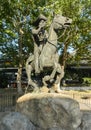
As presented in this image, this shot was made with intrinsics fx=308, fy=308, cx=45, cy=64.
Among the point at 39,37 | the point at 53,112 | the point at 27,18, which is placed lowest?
the point at 53,112

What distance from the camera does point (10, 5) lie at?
25328 millimetres

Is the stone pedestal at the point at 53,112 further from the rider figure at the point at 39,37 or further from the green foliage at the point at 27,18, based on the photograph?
the green foliage at the point at 27,18

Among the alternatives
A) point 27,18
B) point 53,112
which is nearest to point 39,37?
point 53,112

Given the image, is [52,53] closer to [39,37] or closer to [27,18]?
[39,37]

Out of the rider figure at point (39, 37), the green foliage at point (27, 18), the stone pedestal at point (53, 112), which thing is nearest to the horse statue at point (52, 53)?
the rider figure at point (39, 37)

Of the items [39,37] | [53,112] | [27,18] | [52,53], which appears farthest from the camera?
[27,18]

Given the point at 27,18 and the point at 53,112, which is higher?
the point at 27,18

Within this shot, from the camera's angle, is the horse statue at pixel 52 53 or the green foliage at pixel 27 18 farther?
the green foliage at pixel 27 18

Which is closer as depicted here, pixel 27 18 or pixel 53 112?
pixel 53 112

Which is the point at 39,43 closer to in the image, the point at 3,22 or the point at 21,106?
the point at 21,106

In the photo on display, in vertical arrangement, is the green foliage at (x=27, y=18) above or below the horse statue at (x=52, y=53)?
above

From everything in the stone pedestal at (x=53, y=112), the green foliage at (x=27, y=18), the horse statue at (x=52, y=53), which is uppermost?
the green foliage at (x=27, y=18)

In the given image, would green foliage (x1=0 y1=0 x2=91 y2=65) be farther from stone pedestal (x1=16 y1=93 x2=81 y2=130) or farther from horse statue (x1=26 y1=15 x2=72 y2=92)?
stone pedestal (x1=16 y1=93 x2=81 y2=130)

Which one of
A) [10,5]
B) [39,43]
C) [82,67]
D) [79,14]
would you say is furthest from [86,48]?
[39,43]
